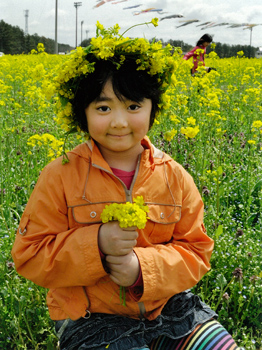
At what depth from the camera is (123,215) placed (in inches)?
39.6

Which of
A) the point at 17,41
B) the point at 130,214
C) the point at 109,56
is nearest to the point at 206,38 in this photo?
Answer: the point at 109,56

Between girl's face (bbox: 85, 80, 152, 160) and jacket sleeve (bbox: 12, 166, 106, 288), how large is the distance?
0.65 ft

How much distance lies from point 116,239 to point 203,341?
0.48 metres

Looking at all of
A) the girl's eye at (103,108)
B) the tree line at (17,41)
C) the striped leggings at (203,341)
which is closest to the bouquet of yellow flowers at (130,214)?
the girl's eye at (103,108)

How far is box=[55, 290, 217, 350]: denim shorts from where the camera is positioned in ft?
4.07

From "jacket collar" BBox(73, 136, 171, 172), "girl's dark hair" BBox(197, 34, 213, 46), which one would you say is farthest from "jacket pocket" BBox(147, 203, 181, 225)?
"girl's dark hair" BBox(197, 34, 213, 46)

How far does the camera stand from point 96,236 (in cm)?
118

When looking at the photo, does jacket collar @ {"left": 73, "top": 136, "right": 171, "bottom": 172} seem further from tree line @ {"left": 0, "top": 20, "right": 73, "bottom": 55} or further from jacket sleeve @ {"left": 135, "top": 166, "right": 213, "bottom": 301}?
tree line @ {"left": 0, "top": 20, "right": 73, "bottom": 55}

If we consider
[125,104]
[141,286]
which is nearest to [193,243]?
[141,286]

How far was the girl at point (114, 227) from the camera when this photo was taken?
→ 3.98ft

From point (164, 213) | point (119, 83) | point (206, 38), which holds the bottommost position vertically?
point (164, 213)

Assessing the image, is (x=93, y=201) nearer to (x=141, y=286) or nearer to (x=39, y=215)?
(x=39, y=215)

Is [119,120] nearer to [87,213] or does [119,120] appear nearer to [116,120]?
[116,120]

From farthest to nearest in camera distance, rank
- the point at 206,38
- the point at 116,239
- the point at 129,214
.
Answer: the point at 206,38
the point at 116,239
the point at 129,214
